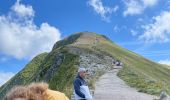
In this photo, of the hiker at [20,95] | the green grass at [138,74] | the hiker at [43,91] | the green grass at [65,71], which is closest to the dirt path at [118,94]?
the green grass at [138,74]

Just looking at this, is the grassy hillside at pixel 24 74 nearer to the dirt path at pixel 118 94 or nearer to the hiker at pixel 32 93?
the dirt path at pixel 118 94

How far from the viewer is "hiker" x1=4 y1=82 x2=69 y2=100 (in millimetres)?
4266

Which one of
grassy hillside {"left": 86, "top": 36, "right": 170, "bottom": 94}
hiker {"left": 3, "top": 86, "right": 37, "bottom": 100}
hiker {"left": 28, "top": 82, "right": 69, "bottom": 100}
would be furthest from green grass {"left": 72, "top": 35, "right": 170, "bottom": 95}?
hiker {"left": 3, "top": 86, "right": 37, "bottom": 100}

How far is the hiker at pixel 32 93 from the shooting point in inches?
168

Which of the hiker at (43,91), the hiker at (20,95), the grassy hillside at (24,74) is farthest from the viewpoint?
the grassy hillside at (24,74)

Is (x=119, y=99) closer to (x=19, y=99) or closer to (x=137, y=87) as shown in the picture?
(x=137, y=87)

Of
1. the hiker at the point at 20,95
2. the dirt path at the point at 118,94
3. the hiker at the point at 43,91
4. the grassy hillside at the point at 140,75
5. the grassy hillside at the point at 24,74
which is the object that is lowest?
the hiker at the point at 20,95

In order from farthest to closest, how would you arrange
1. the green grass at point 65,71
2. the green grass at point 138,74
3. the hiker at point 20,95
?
the green grass at point 65,71 < the green grass at point 138,74 < the hiker at point 20,95

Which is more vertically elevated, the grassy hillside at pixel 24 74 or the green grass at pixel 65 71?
the grassy hillside at pixel 24 74

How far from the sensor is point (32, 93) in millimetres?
4328

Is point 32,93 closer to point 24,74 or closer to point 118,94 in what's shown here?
point 118,94

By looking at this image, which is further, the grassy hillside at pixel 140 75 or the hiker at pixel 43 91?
the grassy hillside at pixel 140 75

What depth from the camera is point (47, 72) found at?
100750 mm

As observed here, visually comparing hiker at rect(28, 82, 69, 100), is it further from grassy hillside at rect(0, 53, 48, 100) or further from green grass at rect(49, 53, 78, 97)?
grassy hillside at rect(0, 53, 48, 100)
